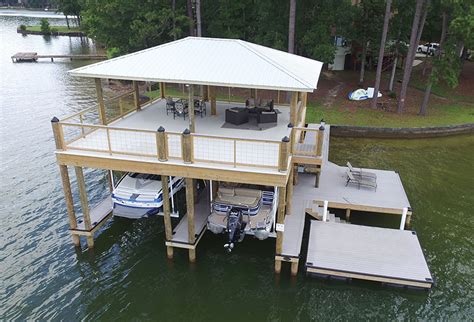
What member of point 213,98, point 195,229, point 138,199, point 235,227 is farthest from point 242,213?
point 213,98

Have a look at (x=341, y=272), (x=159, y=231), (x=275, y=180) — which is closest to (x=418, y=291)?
(x=341, y=272)

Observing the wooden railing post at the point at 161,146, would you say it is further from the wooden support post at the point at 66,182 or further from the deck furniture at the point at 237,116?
the deck furniture at the point at 237,116

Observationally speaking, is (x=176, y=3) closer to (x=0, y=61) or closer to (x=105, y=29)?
(x=105, y=29)

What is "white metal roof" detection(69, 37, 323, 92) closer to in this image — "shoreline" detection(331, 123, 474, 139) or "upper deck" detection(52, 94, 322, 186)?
"upper deck" detection(52, 94, 322, 186)

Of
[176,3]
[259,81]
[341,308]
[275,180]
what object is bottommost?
[341,308]

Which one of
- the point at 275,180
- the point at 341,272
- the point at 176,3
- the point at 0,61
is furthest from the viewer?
the point at 0,61
